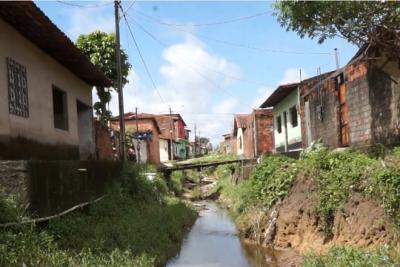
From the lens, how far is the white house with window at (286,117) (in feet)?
77.3

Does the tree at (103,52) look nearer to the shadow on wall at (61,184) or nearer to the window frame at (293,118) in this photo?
the shadow on wall at (61,184)

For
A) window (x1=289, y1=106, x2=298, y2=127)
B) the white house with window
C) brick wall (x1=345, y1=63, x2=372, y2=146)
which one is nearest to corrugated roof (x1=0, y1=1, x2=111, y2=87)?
brick wall (x1=345, y1=63, x2=372, y2=146)

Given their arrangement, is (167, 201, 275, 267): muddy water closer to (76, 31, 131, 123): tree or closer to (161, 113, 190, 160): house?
(76, 31, 131, 123): tree

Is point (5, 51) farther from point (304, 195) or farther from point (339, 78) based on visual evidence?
point (339, 78)

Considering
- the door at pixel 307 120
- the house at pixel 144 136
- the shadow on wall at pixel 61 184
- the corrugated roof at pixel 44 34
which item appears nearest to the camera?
the shadow on wall at pixel 61 184

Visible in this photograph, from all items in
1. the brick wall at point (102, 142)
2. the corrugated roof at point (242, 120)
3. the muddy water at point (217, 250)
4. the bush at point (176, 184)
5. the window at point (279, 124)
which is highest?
the corrugated roof at point (242, 120)

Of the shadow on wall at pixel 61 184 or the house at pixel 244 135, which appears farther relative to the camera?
the house at pixel 244 135

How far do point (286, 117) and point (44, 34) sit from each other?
17.8 meters

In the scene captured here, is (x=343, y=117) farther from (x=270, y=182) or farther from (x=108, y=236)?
(x=108, y=236)

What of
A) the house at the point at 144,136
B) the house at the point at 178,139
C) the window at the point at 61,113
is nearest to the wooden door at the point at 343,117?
the window at the point at 61,113

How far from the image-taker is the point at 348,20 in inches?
410

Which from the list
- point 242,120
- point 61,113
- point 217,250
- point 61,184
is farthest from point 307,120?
point 242,120

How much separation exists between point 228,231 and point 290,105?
9564 mm

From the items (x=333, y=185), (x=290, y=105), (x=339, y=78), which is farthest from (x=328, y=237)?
(x=290, y=105)
